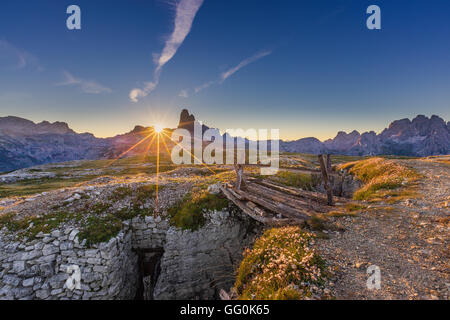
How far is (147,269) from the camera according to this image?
14586 millimetres

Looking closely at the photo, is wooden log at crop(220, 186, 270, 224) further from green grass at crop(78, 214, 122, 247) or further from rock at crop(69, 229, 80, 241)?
rock at crop(69, 229, 80, 241)

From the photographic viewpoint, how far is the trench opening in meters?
14.0

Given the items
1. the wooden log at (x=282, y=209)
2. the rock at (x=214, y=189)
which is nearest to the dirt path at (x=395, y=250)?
the wooden log at (x=282, y=209)

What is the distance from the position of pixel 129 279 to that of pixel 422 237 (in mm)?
17360

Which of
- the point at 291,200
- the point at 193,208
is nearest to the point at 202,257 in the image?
the point at 193,208

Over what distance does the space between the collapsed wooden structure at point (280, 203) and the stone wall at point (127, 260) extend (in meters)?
2.03

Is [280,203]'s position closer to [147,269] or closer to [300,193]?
[300,193]

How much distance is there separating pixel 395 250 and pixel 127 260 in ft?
51.6

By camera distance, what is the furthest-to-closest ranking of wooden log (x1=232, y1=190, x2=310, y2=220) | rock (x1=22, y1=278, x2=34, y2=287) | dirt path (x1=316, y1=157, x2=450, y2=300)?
wooden log (x1=232, y1=190, x2=310, y2=220) < rock (x1=22, y1=278, x2=34, y2=287) < dirt path (x1=316, y1=157, x2=450, y2=300)

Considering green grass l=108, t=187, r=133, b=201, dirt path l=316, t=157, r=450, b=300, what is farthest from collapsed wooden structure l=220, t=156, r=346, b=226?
green grass l=108, t=187, r=133, b=201

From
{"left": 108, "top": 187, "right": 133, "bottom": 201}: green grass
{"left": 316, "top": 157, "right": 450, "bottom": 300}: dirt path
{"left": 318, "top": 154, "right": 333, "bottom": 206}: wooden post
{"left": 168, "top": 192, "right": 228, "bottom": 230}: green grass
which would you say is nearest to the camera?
{"left": 316, "top": 157, "right": 450, "bottom": 300}: dirt path

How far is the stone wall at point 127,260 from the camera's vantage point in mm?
10648

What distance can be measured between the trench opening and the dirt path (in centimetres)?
1238
